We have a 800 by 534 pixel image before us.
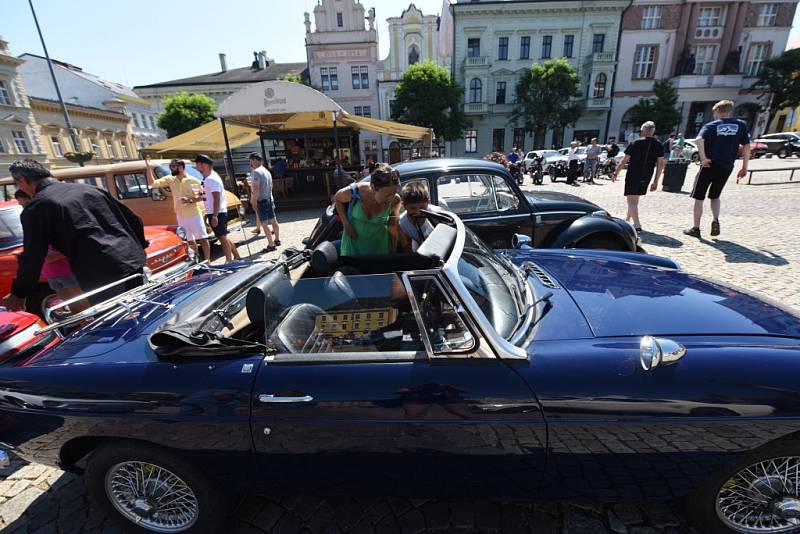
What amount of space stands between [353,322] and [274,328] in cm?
37

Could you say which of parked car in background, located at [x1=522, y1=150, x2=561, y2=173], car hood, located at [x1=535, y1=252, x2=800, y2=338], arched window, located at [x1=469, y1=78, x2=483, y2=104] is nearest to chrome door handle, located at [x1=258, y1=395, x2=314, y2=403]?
car hood, located at [x1=535, y1=252, x2=800, y2=338]

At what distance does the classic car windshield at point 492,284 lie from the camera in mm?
1749

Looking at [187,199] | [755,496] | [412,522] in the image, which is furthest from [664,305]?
[187,199]

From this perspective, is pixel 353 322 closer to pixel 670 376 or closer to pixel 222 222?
pixel 670 376

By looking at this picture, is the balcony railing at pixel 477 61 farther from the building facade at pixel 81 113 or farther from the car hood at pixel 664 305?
the car hood at pixel 664 305

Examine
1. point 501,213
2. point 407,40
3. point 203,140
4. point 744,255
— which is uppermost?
point 407,40

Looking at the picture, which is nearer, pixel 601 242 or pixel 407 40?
pixel 601 242

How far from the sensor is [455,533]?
175 centimetres

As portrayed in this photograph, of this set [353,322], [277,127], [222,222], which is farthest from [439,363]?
[277,127]

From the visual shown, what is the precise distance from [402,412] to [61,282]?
144 inches

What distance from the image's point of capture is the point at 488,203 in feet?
14.3

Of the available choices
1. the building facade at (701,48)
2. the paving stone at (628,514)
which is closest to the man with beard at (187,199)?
the paving stone at (628,514)

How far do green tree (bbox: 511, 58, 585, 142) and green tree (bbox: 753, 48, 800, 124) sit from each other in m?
15.7

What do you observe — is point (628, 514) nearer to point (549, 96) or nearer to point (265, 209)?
point (265, 209)
